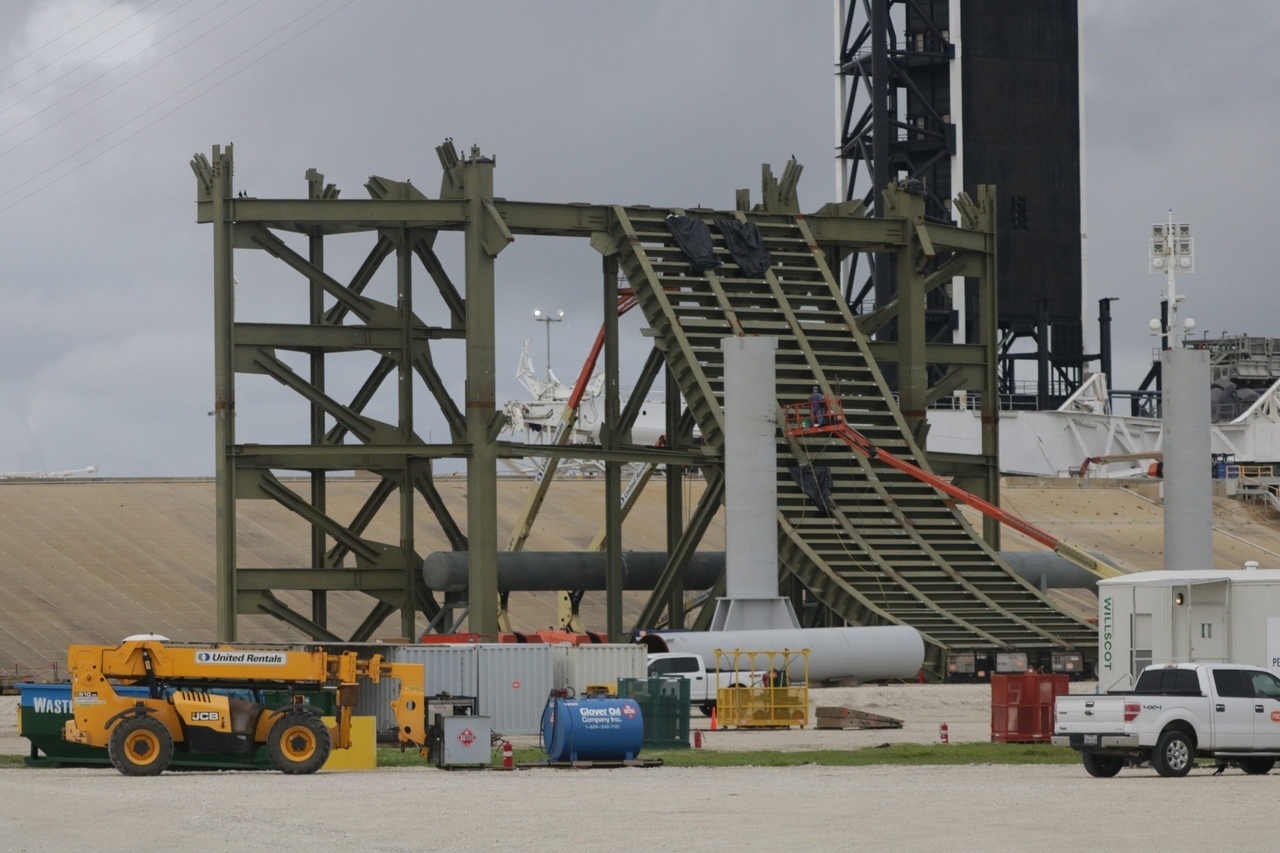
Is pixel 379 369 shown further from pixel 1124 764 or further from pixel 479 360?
pixel 1124 764

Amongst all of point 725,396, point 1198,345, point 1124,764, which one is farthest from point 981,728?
point 1198,345

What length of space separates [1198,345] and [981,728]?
7493cm

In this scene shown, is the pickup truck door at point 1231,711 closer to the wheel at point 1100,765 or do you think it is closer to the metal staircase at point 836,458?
the wheel at point 1100,765

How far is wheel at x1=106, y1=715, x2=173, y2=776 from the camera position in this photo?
93.8ft

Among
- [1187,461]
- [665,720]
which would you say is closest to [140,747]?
[665,720]

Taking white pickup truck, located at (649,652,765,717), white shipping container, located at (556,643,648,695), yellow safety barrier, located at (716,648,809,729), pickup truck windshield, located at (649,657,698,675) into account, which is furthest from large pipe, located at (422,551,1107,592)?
white shipping container, located at (556,643,648,695)

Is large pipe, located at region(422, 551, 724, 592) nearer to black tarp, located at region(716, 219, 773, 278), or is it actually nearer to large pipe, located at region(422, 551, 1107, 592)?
large pipe, located at region(422, 551, 1107, 592)

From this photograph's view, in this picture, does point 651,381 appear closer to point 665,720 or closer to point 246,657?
point 665,720

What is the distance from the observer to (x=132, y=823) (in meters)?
21.9

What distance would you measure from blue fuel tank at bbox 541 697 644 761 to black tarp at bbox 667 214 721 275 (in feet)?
85.9

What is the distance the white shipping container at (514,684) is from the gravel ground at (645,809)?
6.05 metres

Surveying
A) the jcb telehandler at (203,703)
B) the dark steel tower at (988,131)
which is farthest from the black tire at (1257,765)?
the dark steel tower at (988,131)

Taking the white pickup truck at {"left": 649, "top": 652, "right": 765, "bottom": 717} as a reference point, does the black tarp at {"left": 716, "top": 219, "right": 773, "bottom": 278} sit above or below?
above

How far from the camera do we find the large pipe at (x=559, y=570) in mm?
54062
